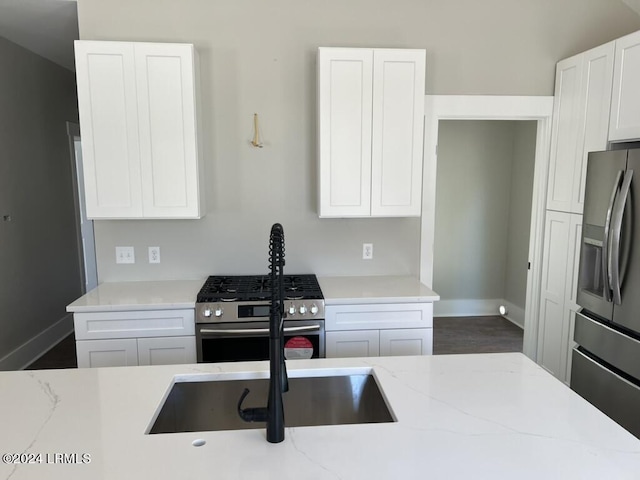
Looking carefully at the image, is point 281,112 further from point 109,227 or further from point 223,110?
point 109,227

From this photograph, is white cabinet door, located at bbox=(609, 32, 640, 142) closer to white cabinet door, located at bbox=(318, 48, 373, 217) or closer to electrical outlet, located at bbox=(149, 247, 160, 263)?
white cabinet door, located at bbox=(318, 48, 373, 217)

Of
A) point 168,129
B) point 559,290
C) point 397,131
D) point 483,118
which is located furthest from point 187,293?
point 559,290

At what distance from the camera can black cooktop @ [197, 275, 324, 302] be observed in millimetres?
2662

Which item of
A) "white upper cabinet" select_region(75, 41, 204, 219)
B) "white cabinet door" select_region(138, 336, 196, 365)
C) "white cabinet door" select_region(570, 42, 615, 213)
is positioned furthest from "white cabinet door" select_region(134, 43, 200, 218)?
"white cabinet door" select_region(570, 42, 615, 213)

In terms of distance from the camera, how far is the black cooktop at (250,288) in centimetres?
266

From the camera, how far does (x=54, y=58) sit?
170 inches

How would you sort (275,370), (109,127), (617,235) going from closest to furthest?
(275,370), (617,235), (109,127)

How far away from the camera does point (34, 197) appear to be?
4043mm

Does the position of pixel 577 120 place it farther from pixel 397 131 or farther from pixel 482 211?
pixel 482 211

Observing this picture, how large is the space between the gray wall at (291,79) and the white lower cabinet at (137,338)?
61cm

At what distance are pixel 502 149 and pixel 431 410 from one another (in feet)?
13.3

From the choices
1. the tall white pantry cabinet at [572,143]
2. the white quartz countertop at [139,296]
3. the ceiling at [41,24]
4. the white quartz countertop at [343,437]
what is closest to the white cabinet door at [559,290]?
the tall white pantry cabinet at [572,143]

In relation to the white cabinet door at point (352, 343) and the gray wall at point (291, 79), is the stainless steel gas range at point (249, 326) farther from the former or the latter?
the gray wall at point (291, 79)

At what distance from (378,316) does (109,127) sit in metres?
1.97
